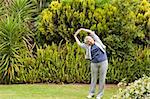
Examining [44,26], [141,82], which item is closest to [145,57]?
[44,26]

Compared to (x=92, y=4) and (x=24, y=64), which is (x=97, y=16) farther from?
(x=24, y=64)

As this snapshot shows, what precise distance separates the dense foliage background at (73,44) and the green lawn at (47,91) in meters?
0.56

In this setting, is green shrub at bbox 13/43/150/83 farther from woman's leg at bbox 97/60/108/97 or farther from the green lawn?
woman's leg at bbox 97/60/108/97

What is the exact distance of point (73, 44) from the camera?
54.7ft

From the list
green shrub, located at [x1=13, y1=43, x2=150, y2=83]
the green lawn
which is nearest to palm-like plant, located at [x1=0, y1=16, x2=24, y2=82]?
green shrub, located at [x1=13, y1=43, x2=150, y2=83]

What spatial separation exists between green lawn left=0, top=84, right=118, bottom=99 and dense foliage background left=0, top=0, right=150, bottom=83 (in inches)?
22.1

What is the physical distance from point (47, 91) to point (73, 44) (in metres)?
2.73

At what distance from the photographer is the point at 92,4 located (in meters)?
16.8

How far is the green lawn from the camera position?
1361 cm

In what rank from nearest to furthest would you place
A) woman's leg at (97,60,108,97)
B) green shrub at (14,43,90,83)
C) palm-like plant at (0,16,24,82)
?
1. woman's leg at (97,60,108,97)
2. palm-like plant at (0,16,24,82)
3. green shrub at (14,43,90,83)

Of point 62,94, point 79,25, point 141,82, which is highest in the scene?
point 79,25

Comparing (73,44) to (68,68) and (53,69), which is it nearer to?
(68,68)

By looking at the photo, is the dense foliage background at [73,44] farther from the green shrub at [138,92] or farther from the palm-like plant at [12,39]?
the green shrub at [138,92]

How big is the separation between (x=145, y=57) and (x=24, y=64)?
4.41 m
